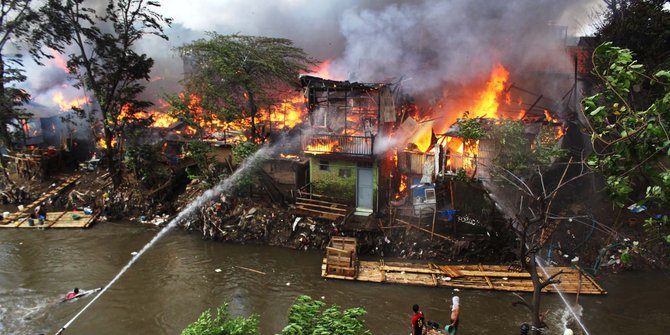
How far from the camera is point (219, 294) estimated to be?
1689 centimetres

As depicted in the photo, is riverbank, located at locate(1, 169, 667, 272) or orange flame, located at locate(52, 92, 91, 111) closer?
riverbank, located at locate(1, 169, 667, 272)

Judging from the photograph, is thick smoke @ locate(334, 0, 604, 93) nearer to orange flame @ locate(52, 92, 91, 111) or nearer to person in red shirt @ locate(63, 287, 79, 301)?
person in red shirt @ locate(63, 287, 79, 301)

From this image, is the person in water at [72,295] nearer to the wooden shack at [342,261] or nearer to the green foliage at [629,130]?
the wooden shack at [342,261]

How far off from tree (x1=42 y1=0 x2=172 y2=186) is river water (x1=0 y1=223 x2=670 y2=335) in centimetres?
946

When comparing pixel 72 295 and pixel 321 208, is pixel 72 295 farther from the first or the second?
pixel 321 208

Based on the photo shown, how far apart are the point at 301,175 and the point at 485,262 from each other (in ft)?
37.8

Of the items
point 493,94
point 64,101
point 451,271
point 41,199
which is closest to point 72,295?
point 41,199

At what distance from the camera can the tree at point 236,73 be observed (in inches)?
958

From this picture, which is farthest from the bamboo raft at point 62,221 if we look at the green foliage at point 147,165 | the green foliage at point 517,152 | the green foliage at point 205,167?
the green foliage at point 517,152

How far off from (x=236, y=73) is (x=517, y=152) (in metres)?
16.6

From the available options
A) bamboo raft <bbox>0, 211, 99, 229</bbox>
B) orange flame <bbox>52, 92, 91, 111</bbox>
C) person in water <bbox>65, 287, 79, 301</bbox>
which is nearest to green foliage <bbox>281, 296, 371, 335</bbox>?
person in water <bbox>65, 287, 79, 301</bbox>

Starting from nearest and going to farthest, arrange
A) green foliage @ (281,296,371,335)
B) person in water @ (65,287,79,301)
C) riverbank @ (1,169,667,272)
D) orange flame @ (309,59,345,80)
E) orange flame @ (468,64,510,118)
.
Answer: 1. green foliage @ (281,296,371,335)
2. person in water @ (65,287,79,301)
3. riverbank @ (1,169,667,272)
4. orange flame @ (468,64,510,118)
5. orange flame @ (309,59,345,80)

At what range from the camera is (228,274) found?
1861 cm

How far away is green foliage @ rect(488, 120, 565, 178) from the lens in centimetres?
1872
